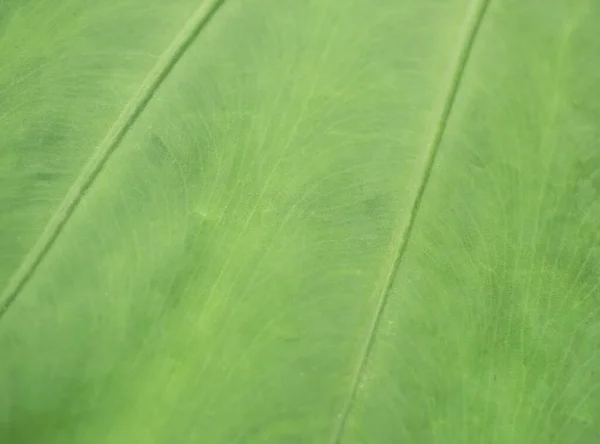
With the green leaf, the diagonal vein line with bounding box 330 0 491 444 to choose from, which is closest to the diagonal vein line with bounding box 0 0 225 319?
the green leaf

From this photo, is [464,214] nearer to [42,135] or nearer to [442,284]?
[442,284]

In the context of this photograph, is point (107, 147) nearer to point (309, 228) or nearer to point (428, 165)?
point (309, 228)

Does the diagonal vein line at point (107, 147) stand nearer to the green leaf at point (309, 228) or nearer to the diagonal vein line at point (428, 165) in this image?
the green leaf at point (309, 228)

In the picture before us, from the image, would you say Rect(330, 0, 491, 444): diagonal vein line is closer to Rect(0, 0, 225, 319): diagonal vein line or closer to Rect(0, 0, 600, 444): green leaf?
Rect(0, 0, 600, 444): green leaf

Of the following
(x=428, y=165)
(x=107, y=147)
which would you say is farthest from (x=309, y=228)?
(x=107, y=147)

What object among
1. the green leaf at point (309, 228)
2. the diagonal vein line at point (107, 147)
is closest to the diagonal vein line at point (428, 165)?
the green leaf at point (309, 228)

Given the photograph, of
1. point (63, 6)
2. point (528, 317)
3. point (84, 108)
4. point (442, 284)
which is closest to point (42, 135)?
point (84, 108)
